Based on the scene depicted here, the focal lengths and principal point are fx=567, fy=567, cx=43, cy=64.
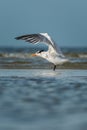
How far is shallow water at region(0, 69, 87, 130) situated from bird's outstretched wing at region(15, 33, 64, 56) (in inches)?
180

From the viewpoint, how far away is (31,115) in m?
7.54

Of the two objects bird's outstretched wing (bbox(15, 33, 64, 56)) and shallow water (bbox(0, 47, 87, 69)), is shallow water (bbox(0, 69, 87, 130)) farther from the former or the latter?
shallow water (bbox(0, 47, 87, 69))

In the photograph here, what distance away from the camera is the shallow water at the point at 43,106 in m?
6.95

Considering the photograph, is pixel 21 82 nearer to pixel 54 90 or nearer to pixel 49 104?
pixel 54 90

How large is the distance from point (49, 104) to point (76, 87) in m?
3.13

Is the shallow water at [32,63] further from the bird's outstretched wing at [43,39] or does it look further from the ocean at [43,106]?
the ocean at [43,106]

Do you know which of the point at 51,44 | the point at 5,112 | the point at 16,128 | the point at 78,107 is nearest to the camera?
the point at 16,128

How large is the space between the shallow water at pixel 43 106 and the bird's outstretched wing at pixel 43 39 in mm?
4565

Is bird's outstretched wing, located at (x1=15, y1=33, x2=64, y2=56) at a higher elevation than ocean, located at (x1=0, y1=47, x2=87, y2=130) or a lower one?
higher

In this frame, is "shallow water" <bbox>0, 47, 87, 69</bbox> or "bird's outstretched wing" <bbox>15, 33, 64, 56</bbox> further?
"shallow water" <bbox>0, 47, 87, 69</bbox>

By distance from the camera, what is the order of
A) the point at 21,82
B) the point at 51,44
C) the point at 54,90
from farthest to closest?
the point at 51,44, the point at 21,82, the point at 54,90

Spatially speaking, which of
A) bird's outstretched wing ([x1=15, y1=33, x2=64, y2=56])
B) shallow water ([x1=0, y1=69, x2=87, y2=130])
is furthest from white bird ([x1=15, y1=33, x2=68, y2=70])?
shallow water ([x1=0, y1=69, x2=87, y2=130])

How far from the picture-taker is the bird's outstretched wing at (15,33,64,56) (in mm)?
16906

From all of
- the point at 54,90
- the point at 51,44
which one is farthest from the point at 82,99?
the point at 51,44
